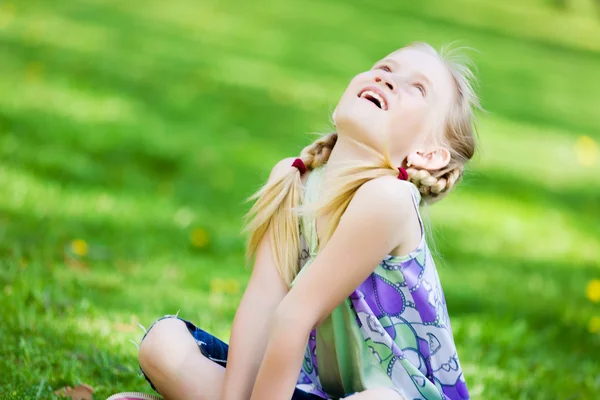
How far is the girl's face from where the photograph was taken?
7.64 feet

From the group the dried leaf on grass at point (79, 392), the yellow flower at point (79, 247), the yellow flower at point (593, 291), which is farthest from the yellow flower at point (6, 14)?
the dried leaf on grass at point (79, 392)

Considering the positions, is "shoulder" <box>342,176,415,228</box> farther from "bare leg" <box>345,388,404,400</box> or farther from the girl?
"bare leg" <box>345,388,404,400</box>

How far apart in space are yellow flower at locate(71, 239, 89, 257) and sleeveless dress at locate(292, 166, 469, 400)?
1907 mm

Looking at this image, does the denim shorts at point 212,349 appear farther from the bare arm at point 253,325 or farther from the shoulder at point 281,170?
the shoulder at point 281,170

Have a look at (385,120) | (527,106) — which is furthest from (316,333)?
(527,106)

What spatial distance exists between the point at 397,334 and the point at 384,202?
0.37 meters

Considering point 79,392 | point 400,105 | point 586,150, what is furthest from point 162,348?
point 586,150

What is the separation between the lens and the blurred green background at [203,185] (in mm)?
3375

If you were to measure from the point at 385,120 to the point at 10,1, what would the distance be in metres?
7.06

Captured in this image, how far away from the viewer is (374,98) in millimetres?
2377

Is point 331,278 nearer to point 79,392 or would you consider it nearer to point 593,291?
point 79,392

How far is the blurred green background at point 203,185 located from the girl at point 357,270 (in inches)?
23.4

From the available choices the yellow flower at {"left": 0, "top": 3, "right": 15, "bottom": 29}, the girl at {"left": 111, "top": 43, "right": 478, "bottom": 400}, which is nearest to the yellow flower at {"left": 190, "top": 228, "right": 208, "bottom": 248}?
the girl at {"left": 111, "top": 43, "right": 478, "bottom": 400}

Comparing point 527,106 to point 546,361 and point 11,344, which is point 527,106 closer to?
point 546,361
